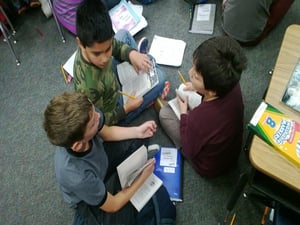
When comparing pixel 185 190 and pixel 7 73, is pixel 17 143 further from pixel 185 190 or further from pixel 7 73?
pixel 185 190

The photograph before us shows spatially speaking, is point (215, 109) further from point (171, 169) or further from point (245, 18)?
point (245, 18)

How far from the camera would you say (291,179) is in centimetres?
86

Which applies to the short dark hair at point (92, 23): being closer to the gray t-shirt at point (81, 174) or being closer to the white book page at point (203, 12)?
the gray t-shirt at point (81, 174)

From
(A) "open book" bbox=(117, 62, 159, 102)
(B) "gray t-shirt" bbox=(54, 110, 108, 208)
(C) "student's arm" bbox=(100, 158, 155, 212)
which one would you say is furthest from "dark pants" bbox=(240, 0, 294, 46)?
(B) "gray t-shirt" bbox=(54, 110, 108, 208)

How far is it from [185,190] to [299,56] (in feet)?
2.60

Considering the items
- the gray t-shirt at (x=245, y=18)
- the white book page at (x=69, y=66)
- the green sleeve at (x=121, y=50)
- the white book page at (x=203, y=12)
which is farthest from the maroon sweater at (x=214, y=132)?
the white book page at (x=203, y=12)

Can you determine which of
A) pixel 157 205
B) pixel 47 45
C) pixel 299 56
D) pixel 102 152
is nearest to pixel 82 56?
pixel 102 152

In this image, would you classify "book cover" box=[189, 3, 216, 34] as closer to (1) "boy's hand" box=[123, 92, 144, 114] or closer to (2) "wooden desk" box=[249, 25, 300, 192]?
(1) "boy's hand" box=[123, 92, 144, 114]

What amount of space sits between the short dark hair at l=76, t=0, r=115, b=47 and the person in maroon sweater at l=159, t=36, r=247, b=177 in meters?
0.35

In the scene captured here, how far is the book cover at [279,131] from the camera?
862mm

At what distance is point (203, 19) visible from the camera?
2076mm

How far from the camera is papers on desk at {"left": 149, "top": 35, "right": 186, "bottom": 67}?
6.24 ft

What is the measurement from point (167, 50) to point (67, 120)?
1125 mm

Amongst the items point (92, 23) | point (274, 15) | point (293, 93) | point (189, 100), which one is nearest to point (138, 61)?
point (189, 100)
